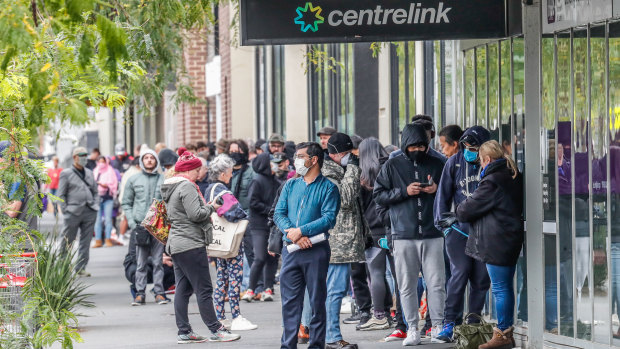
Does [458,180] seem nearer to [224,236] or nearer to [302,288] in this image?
[302,288]

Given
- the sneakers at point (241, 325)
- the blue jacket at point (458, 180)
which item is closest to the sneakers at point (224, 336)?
the sneakers at point (241, 325)

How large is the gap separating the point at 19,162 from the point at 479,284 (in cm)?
470

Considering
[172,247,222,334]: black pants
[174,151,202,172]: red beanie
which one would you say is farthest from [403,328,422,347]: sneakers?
[174,151,202,172]: red beanie

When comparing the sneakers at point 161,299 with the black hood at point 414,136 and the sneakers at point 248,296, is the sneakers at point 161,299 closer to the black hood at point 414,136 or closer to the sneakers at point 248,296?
the sneakers at point 248,296

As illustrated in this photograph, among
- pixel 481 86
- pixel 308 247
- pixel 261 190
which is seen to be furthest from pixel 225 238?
pixel 481 86

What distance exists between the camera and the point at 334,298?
10234 millimetres

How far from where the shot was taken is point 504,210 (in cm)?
970

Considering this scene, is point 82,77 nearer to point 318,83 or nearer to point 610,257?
point 610,257

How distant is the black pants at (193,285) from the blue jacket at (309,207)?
1.50 metres

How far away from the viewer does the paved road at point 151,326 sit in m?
11.3

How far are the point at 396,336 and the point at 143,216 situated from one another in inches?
197

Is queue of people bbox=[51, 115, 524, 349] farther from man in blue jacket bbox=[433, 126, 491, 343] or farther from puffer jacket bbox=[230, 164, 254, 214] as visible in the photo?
puffer jacket bbox=[230, 164, 254, 214]

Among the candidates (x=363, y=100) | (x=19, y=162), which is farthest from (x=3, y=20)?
(x=363, y=100)

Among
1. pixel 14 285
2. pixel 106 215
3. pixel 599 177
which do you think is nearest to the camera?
pixel 14 285
